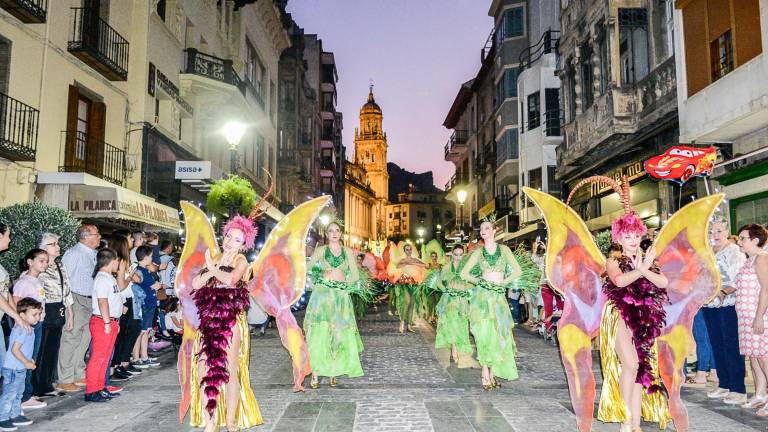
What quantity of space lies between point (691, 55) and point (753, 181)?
3.37 m

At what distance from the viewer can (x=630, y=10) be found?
54.2 ft

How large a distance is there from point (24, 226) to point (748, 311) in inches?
339

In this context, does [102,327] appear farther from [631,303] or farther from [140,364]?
[631,303]

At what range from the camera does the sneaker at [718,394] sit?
6777 millimetres

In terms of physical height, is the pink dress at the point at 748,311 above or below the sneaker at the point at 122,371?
above

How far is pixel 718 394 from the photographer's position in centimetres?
682

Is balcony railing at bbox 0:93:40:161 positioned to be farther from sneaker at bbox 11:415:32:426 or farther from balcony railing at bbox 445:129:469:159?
balcony railing at bbox 445:129:469:159

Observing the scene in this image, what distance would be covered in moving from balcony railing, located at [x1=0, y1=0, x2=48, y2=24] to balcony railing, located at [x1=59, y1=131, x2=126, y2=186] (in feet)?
8.58

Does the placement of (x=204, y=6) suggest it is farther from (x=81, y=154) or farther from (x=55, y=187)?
(x=55, y=187)

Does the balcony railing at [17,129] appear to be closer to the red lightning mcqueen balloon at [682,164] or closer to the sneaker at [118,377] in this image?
the sneaker at [118,377]

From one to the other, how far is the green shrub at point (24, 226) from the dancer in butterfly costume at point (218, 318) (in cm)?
306

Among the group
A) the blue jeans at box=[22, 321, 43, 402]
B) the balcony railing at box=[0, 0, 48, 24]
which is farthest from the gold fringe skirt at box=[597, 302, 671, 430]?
the balcony railing at box=[0, 0, 48, 24]

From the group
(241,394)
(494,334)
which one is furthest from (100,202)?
(494,334)

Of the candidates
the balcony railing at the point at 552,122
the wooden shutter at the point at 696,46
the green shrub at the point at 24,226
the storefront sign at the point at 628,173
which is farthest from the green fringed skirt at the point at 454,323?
the balcony railing at the point at 552,122
